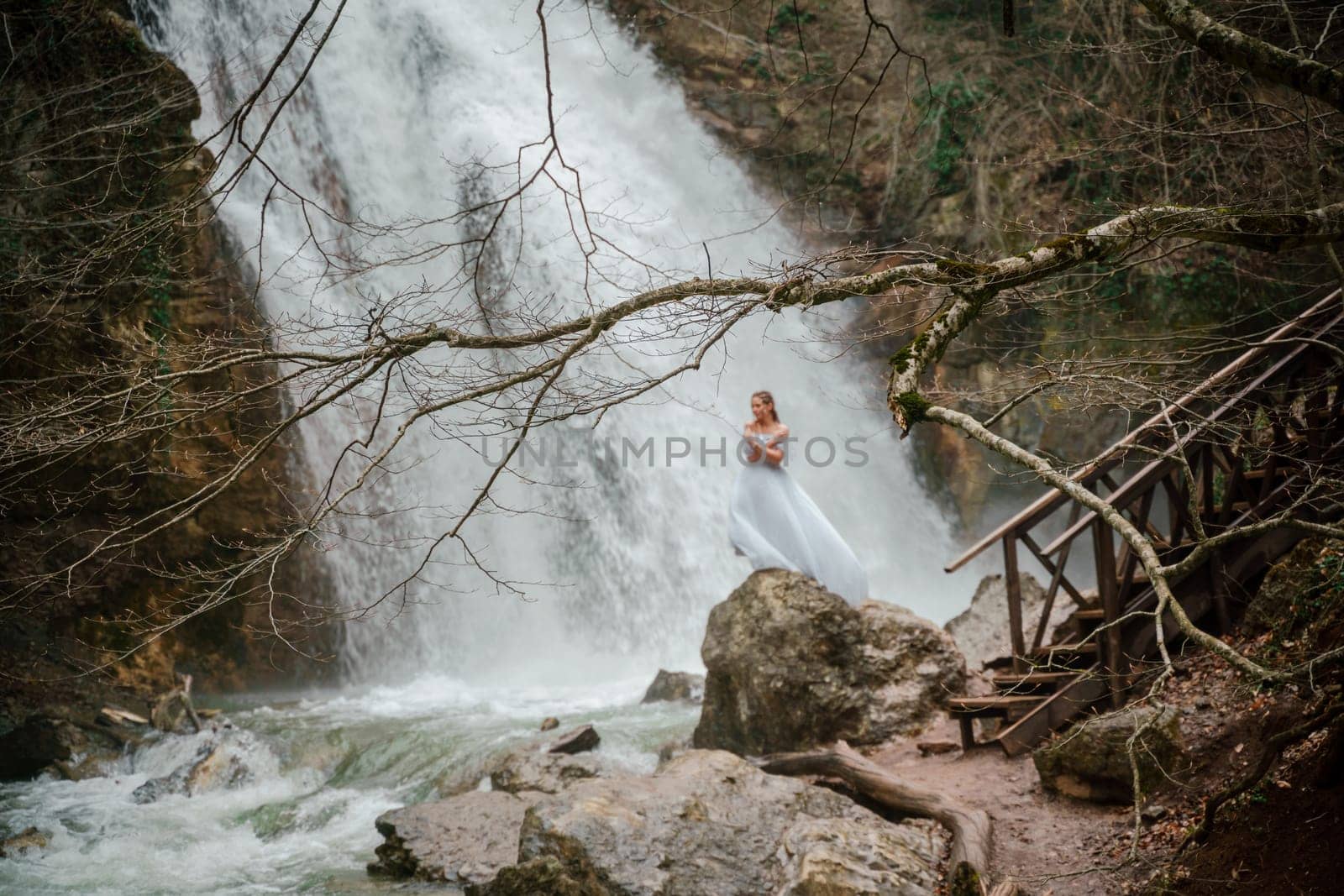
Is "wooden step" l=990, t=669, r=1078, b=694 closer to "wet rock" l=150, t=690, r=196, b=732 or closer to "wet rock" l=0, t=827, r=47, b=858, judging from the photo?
"wet rock" l=0, t=827, r=47, b=858

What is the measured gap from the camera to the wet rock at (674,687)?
1057cm

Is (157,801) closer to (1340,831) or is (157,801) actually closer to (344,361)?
(344,361)

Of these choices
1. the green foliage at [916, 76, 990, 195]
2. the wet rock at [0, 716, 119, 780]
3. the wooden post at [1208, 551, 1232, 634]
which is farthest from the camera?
the green foliage at [916, 76, 990, 195]

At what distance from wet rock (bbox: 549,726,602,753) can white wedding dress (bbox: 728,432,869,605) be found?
2.04 m

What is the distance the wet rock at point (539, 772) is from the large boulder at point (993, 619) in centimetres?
375

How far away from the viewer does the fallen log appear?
4871 mm

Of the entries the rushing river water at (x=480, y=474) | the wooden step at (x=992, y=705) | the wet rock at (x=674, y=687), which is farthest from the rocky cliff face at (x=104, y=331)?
the wooden step at (x=992, y=705)

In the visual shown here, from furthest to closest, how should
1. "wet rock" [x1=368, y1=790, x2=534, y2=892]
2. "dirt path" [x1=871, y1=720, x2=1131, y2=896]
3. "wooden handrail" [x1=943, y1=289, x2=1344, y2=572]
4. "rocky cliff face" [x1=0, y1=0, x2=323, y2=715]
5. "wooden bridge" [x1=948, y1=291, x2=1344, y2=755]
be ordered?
"rocky cliff face" [x1=0, y1=0, x2=323, y2=715] < "wooden bridge" [x1=948, y1=291, x2=1344, y2=755] < "wet rock" [x1=368, y1=790, x2=534, y2=892] < "wooden handrail" [x1=943, y1=289, x2=1344, y2=572] < "dirt path" [x1=871, y1=720, x2=1131, y2=896]

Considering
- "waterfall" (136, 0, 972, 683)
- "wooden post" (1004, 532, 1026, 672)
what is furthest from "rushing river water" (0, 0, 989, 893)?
"wooden post" (1004, 532, 1026, 672)

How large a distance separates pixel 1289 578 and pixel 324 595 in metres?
11.6

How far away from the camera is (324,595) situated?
1376cm

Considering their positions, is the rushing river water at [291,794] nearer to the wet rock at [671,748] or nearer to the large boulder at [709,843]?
the wet rock at [671,748]

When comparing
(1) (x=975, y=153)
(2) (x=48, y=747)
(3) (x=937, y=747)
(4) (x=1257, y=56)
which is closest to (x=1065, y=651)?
(3) (x=937, y=747)

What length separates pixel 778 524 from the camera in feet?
27.3
